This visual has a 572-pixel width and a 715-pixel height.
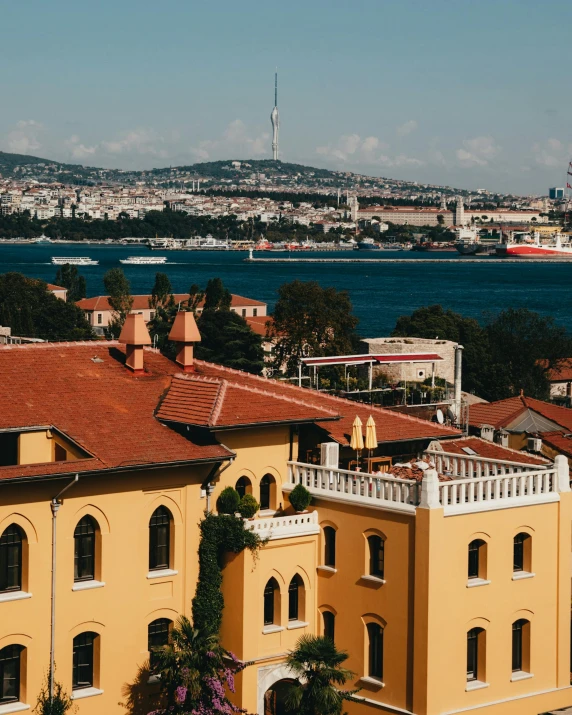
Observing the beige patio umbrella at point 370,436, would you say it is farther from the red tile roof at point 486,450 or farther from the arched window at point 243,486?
the red tile roof at point 486,450

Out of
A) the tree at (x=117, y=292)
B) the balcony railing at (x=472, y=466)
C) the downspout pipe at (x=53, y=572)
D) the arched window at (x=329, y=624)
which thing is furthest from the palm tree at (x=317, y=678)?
the tree at (x=117, y=292)

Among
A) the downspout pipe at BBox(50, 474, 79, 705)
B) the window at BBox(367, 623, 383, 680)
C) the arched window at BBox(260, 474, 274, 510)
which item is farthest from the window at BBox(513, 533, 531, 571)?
the downspout pipe at BBox(50, 474, 79, 705)

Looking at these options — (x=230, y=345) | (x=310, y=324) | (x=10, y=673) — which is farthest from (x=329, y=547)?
(x=230, y=345)

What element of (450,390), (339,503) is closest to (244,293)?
(450,390)

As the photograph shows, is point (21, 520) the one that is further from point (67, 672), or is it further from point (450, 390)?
point (450, 390)

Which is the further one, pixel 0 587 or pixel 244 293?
pixel 244 293

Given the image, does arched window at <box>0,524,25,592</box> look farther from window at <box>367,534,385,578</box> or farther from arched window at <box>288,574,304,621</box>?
window at <box>367,534,385,578</box>

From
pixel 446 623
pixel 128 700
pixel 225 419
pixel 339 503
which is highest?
pixel 225 419
